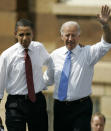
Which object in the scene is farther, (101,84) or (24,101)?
(101,84)

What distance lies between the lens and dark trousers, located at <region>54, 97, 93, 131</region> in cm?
888

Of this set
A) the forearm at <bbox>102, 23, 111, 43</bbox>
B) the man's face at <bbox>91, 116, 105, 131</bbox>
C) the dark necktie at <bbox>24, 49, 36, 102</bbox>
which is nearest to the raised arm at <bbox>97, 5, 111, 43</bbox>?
the forearm at <bbox>102, 23, 111, 43</bbox>

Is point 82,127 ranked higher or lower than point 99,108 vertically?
higher

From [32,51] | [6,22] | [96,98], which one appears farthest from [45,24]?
[32,51]

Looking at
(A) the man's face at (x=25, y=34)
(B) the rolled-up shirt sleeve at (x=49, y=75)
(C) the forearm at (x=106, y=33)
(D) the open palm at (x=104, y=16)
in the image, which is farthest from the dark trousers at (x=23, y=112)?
(D) the open palm at (x=104, y=16)

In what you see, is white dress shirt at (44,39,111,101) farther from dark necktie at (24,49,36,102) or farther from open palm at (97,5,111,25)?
dark necktie at (24,49,36,102)

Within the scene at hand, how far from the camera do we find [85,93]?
29.2 ft

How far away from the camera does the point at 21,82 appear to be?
881 centimetres

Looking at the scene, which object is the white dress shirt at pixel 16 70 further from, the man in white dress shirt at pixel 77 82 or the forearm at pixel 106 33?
the forearm at pixel 106 33

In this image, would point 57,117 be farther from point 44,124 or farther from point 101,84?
point 101,84

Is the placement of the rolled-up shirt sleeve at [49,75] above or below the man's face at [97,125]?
above

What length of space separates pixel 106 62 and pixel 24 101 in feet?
12.2

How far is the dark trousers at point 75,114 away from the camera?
8.88m

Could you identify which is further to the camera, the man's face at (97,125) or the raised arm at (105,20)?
the man's face at (97,125)
